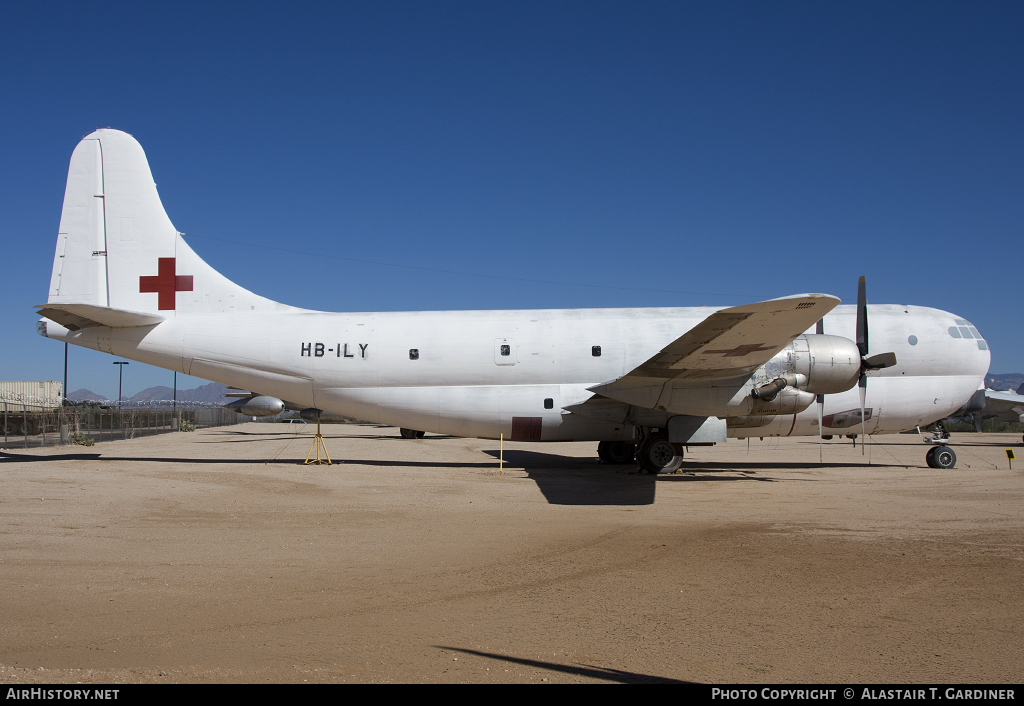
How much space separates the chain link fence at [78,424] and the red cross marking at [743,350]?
25.0 m

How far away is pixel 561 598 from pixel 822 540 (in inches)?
171

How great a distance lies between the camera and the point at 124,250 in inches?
685

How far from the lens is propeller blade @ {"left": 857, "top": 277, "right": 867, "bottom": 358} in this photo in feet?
51.8

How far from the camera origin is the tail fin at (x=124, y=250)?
55.8 feet

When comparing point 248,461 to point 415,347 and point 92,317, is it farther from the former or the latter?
point 415,347

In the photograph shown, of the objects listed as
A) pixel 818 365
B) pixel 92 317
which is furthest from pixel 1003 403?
pixel 92 317

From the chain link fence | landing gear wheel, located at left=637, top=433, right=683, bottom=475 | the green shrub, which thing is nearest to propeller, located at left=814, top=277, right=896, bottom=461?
landing gear wheel, located at left=637, top=433, right=683, bottom=475

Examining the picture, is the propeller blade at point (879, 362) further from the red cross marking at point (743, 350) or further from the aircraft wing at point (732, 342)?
the red cross marking at point (743, 350)

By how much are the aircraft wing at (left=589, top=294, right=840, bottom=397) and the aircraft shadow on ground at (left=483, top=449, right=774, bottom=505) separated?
7.45 ft

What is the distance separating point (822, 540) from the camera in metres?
8.53

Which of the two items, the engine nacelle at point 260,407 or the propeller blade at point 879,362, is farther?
the engine nacelle at point 260,407

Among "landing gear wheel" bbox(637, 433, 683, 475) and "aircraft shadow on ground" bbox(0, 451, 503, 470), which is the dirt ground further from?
"aircraft shadow on ground" bbox(0, 451, 503, 470)

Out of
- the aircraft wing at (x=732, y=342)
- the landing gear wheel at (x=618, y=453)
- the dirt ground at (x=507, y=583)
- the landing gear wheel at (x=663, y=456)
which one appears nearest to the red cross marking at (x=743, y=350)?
the aircraft wing at (x=732, y=342)
